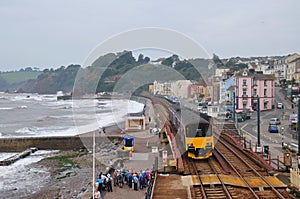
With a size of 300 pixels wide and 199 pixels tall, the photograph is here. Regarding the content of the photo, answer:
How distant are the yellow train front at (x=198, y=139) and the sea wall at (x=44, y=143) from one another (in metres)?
18.7

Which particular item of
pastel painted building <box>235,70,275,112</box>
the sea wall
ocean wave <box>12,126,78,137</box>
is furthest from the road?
ocean wave <box>12,126,78,137</box>

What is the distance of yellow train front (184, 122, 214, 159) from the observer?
17156 millimetres

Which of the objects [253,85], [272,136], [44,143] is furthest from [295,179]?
[253,85]

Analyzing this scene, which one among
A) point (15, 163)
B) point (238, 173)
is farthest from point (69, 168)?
point (238, 173)

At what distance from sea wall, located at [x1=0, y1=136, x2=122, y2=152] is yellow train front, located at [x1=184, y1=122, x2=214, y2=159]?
18.7m

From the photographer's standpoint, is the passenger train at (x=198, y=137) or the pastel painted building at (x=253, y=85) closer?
the passenger train at (x=198, y=137)

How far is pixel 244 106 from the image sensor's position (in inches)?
2083

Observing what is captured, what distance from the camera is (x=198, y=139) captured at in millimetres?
17172

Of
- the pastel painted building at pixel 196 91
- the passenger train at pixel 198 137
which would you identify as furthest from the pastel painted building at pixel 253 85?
the passenger train at pixel 198 137

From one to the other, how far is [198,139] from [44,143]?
22.3 m

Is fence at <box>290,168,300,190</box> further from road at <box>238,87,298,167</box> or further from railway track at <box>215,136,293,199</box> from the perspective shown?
road at <box>238,87,298,167</box>

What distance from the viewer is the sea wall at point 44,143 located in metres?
35.0

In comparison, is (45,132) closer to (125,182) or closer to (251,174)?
(125,182)

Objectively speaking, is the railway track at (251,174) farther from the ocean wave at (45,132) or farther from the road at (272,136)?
the ocean wave at (45,132)
